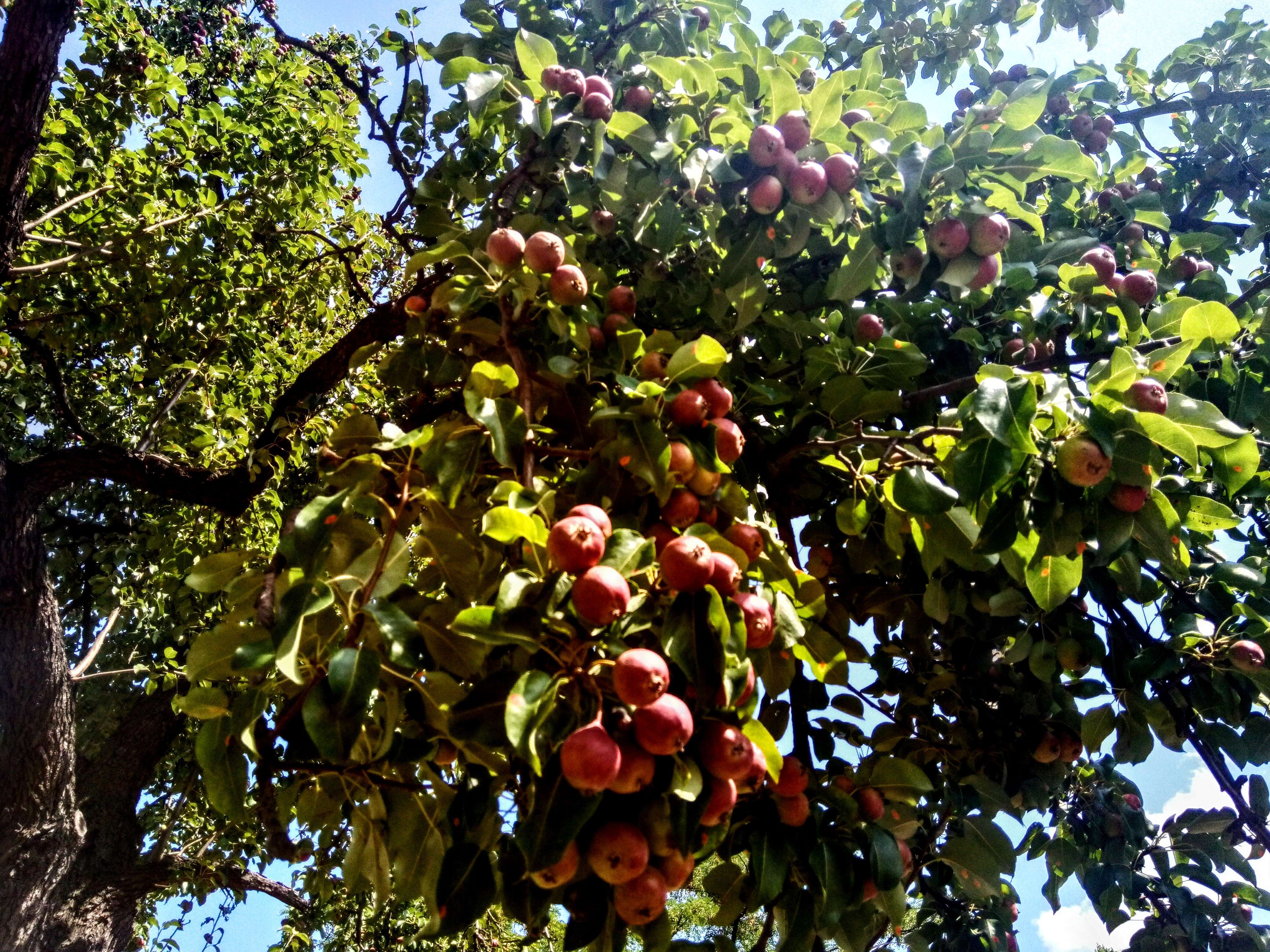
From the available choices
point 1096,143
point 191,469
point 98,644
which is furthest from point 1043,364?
point 98,644

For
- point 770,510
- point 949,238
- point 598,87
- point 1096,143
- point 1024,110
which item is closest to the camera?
point 949,238

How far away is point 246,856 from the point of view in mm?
5523

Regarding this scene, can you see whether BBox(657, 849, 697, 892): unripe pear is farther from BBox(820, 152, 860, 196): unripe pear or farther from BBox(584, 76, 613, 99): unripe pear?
BBox(584, 76, 613, 99): unripe pear

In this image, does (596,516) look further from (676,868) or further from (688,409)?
(676,868)

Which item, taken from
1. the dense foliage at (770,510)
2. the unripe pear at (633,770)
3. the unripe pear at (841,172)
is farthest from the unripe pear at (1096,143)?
the unripe pear at (633,770)

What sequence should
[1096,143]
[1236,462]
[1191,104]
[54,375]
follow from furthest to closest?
[54,375] → [1191,104] → [1096,143] → [1236,462]

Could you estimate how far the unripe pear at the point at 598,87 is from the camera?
6.27 feet

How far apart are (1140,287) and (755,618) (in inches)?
53.5

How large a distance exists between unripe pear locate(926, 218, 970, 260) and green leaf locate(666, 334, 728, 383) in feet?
1.81

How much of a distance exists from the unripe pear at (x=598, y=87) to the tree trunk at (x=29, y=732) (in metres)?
3.35

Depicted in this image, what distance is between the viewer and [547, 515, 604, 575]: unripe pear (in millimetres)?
1104

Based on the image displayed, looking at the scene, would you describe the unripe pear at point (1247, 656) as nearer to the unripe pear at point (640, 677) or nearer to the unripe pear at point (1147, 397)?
the unripe pear at point (1147, 397)

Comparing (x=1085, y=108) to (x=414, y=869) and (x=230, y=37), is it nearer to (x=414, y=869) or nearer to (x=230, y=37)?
(x=414, y=869)

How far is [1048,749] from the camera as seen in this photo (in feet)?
6.89
